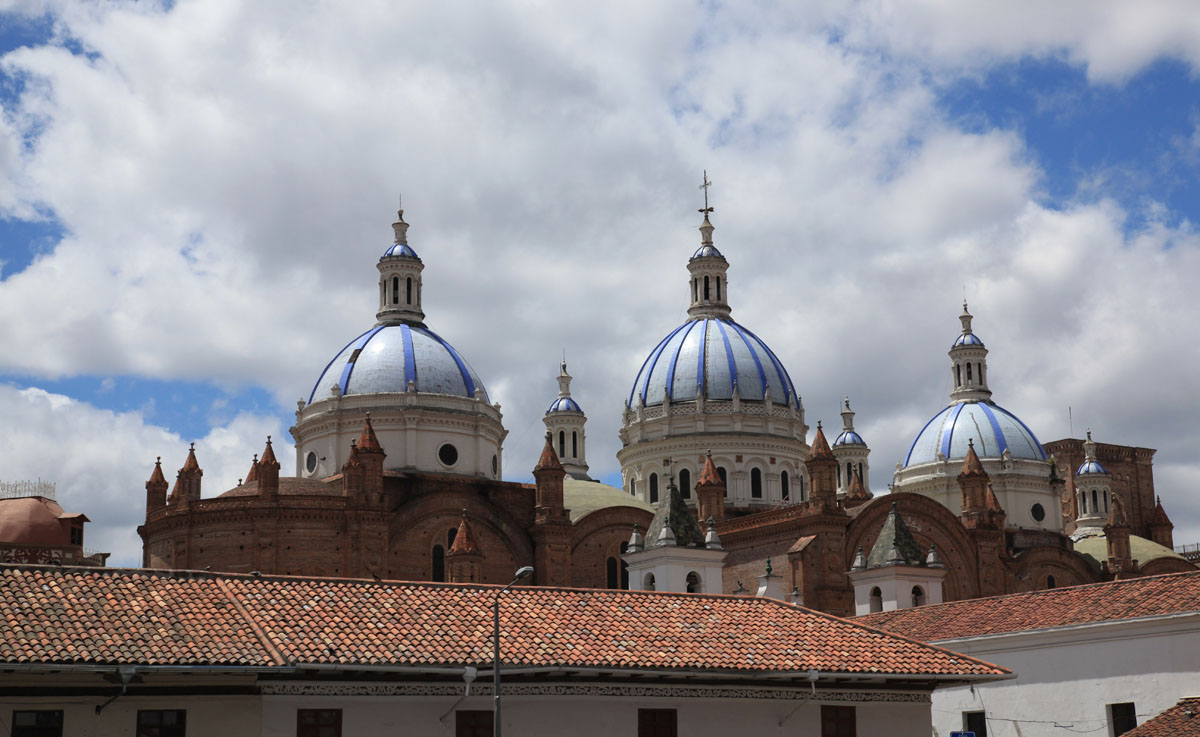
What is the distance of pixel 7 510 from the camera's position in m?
56.8

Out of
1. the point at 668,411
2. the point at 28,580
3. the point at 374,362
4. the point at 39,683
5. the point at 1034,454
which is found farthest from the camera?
the point at 1034,454

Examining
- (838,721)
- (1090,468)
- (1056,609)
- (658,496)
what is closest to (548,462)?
(658,496)

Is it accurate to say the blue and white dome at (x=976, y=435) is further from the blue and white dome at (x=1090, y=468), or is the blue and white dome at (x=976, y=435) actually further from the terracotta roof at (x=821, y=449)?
the terracotta roof at (x=821, y=449)

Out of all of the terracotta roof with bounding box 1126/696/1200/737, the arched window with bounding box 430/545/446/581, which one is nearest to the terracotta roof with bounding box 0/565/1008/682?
the terracotta roof with bounding box 1126/696/1200/737

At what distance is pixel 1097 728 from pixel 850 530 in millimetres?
23834

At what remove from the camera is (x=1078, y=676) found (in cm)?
3478

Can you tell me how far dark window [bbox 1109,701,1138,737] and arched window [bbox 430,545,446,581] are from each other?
90.2 ft

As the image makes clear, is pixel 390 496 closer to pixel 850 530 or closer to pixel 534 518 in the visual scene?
pixel 534 518

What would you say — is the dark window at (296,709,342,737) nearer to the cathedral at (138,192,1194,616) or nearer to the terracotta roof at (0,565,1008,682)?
the terracotta roof at (0,565,1008,682)

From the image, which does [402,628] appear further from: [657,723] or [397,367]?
[397,367]

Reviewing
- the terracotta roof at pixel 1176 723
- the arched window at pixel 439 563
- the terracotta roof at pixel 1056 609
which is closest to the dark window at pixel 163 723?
the terracotta roof at pixel 1176 723

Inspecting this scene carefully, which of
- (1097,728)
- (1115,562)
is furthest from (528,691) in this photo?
(1115,562)

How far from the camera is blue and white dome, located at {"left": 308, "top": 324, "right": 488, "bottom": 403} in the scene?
197 ft

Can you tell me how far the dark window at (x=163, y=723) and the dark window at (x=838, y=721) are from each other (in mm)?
12234
